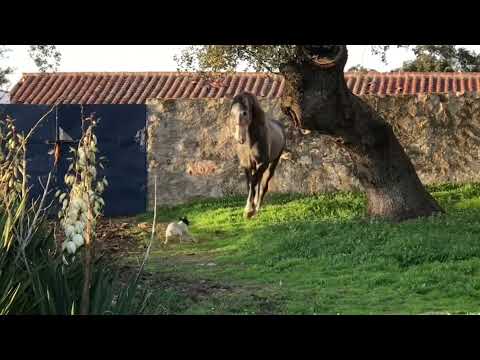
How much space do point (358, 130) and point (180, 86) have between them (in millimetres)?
12834

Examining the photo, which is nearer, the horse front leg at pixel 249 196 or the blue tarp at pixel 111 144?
the horse front leg at pixel 249 196

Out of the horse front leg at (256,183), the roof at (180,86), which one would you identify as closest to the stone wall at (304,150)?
the horse front leg at (256,183)

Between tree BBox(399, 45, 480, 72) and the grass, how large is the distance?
1443cm

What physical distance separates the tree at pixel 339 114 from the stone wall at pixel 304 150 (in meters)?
3.01

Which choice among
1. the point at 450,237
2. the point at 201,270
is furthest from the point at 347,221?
the point at 201,270

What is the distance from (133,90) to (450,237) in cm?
1592

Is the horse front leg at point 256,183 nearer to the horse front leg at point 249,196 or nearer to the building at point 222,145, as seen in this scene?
the horse front leg at point 249,196

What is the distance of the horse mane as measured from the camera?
12.3 metres

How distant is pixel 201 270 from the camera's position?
34.3 feet

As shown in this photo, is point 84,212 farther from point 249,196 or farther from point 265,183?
point 265,183

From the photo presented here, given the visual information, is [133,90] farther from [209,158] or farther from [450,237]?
[450,237]

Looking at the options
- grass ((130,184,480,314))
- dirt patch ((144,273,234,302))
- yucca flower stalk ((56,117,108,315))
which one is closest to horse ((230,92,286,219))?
grass ((130,184,480,314))

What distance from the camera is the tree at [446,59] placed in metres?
28.3

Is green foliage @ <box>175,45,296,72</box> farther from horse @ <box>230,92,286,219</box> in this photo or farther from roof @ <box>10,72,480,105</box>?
roof @ <box>10,72,480,105</box>
